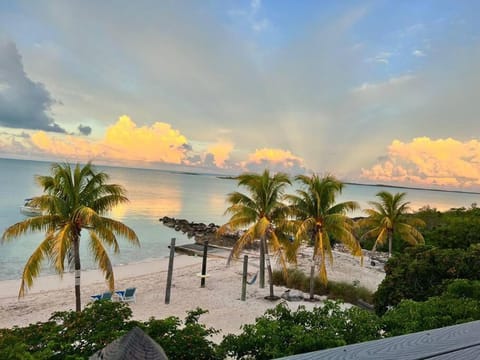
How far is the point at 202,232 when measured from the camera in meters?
42.3

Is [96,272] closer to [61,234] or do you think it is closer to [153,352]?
[61,234]

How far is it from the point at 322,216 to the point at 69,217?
34.5 feet

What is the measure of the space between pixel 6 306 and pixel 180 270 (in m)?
10.1

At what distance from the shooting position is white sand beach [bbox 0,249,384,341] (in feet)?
46.0

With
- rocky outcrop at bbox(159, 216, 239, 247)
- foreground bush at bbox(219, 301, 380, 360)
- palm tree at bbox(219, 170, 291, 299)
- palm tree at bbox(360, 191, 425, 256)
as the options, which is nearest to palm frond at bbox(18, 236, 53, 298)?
palm tree at bbox(219, 170, 291, 299)

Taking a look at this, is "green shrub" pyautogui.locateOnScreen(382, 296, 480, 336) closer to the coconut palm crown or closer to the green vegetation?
the green vegetation

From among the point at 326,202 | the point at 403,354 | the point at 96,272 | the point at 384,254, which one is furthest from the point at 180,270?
the point at 403,354

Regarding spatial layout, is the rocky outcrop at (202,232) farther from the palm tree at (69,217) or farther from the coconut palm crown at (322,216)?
the palm tree at (69,217)

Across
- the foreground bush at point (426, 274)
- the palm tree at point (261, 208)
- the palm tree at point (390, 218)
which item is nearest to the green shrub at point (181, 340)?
the foreground bush at point (426, 274)

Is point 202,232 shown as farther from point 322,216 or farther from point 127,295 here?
point 322,216

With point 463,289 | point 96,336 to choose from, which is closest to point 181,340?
point 96,336

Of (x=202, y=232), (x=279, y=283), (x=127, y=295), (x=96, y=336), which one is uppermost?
(x=96, y=336)

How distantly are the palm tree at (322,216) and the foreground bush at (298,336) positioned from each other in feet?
29.7

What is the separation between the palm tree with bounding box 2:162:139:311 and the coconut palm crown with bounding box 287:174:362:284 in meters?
7.86
